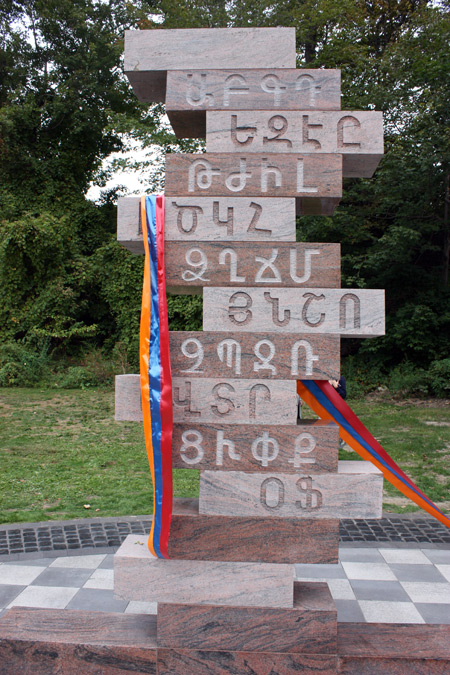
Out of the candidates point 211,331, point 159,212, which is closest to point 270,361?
point 211,331

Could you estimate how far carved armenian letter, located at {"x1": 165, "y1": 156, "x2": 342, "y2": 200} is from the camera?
9.49 ft

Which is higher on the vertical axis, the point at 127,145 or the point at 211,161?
the point at 127,145

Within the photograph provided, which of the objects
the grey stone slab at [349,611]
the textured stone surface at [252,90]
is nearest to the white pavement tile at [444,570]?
the grey stone slab at [349,611]

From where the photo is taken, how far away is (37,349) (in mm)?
15375

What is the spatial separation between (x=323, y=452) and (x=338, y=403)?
299mm

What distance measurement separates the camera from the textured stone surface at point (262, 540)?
282 centimetres

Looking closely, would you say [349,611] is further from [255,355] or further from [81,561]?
[81,561]

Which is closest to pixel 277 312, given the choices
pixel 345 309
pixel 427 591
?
pixel 345 309

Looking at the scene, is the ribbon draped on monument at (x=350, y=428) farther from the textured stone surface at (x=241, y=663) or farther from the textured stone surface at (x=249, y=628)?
the textured stone surface at (x=241, y=663)

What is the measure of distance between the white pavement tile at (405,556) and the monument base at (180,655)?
1.51 m

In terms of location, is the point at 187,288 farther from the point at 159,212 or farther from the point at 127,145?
the point at 127,145

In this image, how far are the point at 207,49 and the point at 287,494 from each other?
2371 mm

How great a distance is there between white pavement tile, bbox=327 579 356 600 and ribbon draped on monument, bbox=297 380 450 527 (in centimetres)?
113

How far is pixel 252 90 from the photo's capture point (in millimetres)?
2936
